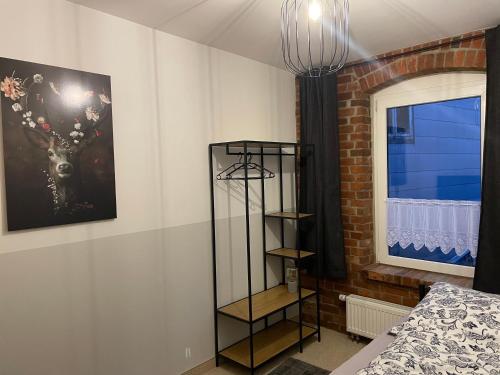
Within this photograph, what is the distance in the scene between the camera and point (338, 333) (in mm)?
3363

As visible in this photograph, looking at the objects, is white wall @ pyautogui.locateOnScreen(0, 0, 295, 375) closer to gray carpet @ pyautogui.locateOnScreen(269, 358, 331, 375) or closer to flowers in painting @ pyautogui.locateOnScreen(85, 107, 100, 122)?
flowers in painting @ pyautogui.locateOnScreen(85, 107, 100, 122)

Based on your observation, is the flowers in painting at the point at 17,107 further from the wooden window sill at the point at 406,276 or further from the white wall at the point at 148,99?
the wooden window sill at the point at 406,276

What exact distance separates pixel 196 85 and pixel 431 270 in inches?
92.2

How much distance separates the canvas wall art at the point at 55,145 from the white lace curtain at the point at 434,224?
2281mm

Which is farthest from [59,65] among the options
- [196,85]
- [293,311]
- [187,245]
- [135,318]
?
[293,311]

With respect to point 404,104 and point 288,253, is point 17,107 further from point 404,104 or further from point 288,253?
point 404,104

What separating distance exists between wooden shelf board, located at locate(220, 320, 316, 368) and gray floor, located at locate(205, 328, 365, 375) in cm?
10

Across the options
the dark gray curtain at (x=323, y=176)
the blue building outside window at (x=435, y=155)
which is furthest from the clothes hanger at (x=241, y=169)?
the blue building outside window at (x=435, y=155)

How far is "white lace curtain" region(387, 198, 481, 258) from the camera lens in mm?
2844

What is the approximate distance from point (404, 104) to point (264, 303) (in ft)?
6.51

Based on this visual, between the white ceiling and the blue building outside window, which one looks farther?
the blue building outside window

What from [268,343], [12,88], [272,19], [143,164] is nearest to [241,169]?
[143,164]

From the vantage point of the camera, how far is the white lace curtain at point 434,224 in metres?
2.84

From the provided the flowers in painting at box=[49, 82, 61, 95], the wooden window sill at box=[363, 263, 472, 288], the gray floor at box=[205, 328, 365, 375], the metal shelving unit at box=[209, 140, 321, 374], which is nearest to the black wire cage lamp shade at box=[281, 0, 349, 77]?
the metal shelving unit at box=[209, 140, 321, 374]
